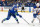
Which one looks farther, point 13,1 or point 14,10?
point 13,1

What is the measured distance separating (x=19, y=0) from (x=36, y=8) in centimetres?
384

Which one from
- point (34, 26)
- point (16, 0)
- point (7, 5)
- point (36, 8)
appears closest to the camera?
point (34, 26)

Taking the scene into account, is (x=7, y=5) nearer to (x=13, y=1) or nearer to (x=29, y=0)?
(x=13, y=1)

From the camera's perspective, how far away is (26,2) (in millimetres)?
6980

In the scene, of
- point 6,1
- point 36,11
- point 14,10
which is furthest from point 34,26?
point 6,1

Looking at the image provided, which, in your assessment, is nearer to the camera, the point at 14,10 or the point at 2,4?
the point at 14,10

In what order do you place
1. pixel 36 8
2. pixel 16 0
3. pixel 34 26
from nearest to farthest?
1. pixel 34 26
2. pixel 36 8
3. pixel 16 0

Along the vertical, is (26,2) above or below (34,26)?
above

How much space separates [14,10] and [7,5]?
14.0ft

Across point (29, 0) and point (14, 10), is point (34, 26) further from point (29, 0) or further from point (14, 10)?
point (29, 0)

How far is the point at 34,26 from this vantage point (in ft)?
9.23

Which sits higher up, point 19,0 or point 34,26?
point 19,0

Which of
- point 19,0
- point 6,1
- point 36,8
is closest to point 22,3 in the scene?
point 19,0

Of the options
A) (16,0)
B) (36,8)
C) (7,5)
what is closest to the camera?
(36,8)
